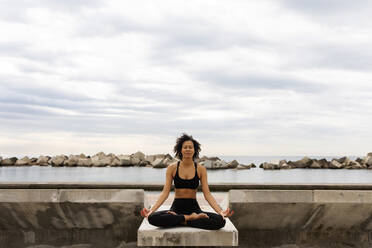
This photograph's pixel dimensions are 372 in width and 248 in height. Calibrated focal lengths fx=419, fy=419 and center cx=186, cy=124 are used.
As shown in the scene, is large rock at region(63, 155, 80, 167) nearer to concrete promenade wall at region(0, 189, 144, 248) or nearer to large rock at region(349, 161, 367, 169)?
large rock at region(349, 161, 367, 169)

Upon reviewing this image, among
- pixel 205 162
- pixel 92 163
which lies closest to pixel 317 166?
pixel 205 162

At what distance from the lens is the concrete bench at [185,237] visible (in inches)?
181

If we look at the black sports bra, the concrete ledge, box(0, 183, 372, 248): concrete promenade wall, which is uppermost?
the black sports bra

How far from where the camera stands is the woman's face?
500 cm

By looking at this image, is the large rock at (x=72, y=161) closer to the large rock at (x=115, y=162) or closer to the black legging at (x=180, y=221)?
the large rock at (x=115, y=162)

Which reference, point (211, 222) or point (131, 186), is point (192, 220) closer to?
point (211, 222)

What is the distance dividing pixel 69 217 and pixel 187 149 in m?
2.39

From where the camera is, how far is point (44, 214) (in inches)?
244

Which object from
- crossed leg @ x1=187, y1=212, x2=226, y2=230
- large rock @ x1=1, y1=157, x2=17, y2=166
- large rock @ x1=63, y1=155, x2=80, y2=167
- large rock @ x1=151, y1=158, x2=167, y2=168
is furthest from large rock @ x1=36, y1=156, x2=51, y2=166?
crossed leg @ x1=187, y1=212, x2=226, y2=230

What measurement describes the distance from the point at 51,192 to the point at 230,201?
2612mm

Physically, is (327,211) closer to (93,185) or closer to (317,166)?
(93,185)

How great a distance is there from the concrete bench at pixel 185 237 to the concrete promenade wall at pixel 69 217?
1.42 meters

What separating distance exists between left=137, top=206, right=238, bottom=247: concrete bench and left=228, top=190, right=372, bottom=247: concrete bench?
1456 millimetres

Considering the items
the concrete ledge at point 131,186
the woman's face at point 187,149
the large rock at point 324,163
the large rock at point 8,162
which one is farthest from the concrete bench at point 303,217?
the large rock at point 8,162
